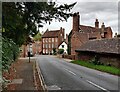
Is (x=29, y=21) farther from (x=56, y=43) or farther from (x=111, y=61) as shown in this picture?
(x=56, y=43)

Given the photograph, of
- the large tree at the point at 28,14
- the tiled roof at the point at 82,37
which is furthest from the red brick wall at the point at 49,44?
the large tree at the point at 28,14

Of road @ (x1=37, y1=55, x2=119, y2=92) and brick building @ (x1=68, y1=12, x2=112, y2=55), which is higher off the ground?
brick building @ (x1=68, y1=12, x2=112, y2=55)

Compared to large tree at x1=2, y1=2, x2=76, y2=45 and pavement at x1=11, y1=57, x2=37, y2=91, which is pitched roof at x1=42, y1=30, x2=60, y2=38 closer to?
pavement at x1=11, y1=57, x2=37, y2=91

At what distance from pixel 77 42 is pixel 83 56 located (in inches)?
694

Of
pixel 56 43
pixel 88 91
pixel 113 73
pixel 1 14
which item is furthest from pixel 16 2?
pixel 56 43

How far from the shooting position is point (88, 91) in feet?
50.4

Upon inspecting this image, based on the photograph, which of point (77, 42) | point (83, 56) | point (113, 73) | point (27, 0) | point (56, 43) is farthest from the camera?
point (56, 43)

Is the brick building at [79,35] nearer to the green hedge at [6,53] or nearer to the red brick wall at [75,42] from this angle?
the red brick wall at [75,42]

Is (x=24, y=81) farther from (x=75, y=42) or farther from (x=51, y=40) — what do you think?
(x=51, y=40)

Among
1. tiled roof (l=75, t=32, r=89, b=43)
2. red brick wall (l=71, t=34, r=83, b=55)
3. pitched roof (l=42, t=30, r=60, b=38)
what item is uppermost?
pitched roof (l=42, t=30, r=60, b=38)

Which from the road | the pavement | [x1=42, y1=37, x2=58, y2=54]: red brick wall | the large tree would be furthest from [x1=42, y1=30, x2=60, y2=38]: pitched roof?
the large tree

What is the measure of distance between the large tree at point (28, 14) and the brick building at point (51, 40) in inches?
4088

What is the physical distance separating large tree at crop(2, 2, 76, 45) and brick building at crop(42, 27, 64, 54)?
341 feet

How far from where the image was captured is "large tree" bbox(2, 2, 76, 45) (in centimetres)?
1373
